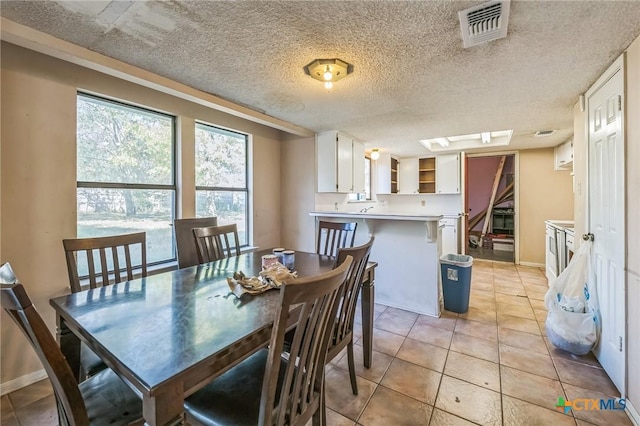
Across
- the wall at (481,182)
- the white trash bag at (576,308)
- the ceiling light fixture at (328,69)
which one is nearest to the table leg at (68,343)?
the ceiling light fixture at (328,69)

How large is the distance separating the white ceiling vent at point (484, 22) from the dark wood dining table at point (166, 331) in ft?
5.65

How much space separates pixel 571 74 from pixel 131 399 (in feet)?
10.8

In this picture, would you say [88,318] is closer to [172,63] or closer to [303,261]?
[303,261]

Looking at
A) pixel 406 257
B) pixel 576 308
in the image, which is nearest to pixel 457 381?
pixel 576 308

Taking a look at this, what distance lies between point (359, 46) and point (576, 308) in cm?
254

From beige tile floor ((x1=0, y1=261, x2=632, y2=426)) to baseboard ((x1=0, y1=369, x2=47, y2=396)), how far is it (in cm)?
5

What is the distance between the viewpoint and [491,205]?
23.7ft

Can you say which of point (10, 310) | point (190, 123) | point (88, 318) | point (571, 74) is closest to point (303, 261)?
point (88, 318)

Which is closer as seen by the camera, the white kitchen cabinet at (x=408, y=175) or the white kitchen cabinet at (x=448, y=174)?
the white kitchen cabinet at (x=448, y=174)

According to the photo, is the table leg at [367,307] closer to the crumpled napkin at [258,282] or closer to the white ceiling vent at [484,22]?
the crumpled napkin at [258,282]

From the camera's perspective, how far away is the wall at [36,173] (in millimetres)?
1770

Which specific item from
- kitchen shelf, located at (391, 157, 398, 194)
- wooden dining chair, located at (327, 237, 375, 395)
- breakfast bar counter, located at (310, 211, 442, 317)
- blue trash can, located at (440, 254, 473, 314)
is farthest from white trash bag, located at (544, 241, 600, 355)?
kitchen shelf, located at (391, 157, 398, 194)

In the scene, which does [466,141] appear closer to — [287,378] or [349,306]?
[349,306]

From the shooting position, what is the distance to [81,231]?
217cm
